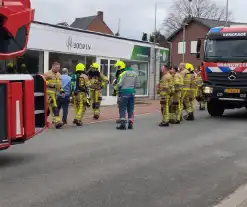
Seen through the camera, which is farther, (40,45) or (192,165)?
(40,45)

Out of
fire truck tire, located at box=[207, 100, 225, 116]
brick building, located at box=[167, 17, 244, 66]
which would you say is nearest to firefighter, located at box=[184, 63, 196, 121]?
fire truck tire, located at box=[207, 100, 225, 116]

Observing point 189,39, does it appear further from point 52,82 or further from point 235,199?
point 235,199

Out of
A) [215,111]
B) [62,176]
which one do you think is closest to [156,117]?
[215,111]

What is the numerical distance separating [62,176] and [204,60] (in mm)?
9571

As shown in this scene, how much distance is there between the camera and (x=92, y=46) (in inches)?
783

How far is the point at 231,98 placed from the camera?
14438mm

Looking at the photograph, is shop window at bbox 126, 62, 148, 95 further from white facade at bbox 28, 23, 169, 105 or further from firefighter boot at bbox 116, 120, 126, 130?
firefighter boot at bbox 116, 120, 126, 130

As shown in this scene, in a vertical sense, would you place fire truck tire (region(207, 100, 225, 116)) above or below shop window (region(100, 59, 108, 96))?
below

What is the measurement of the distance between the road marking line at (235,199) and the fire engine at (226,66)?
853cm

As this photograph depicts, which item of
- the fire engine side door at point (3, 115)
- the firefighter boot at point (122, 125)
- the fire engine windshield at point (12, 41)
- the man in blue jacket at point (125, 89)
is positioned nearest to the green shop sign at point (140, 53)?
the man in blue jacket at point (125, 89)

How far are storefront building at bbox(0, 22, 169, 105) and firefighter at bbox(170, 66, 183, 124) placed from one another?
15.6 ft

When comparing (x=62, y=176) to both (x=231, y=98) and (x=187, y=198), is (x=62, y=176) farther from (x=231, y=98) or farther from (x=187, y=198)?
(x=231, y=98)

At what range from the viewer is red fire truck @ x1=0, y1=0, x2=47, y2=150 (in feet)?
22.9

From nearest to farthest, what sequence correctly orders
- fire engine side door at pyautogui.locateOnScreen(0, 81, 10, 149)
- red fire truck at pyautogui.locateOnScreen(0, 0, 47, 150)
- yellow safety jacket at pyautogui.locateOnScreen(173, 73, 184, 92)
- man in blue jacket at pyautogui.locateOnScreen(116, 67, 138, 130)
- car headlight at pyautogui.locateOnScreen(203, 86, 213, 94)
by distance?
fire engine side door at pyautogui.locateOnScreen(0, 81, 10, 149)
red fire truck at pyautogui.locateOnScreen(0, 0, 47, 150)
man in blue jacket at pyautogui.locateOnScreen(116, 67, 138, 130)
yellow safety jacket at pyautogui.locateOnScreen(173, 73, 184, 92)
car headlight at pyautogui.locateOnScreen(203, 86, 213, 94)
